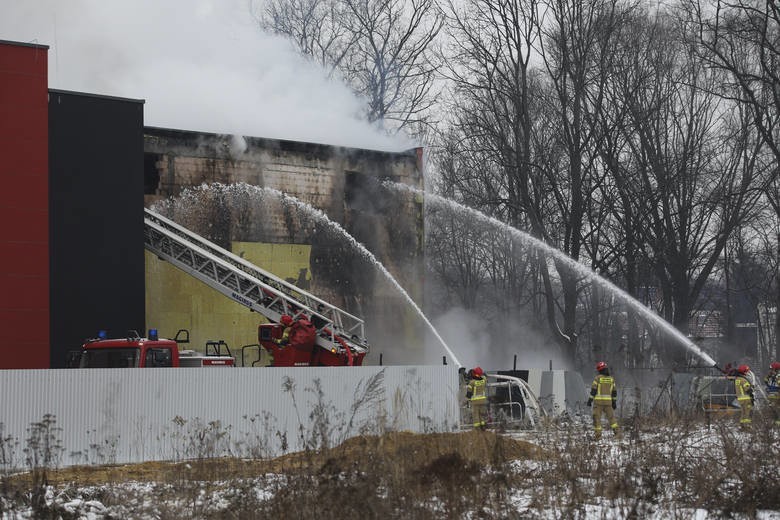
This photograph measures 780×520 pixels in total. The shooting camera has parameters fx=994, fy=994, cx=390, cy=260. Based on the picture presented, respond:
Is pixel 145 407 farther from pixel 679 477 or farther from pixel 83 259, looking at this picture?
pixel 679 477

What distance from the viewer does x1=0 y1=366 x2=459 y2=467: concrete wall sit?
46.3ft

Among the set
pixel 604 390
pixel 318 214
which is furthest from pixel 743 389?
pixel 318 214

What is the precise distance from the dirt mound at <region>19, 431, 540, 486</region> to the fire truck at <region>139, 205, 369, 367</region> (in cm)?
606

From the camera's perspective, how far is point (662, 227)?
33.4m

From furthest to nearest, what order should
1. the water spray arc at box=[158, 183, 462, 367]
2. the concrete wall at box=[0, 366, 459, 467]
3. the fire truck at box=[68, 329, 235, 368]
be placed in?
the water spray arc at box=[158, 183, 462, 367]
the fire truck at box=[68, 329, 235, 368]
the concrete wall at box=[0, 366, 459, 467]

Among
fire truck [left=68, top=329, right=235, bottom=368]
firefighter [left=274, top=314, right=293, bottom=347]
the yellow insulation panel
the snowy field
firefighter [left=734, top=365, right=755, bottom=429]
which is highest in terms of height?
the yellow insulation panel

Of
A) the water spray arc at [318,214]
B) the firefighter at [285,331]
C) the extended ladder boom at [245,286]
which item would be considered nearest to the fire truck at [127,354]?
the firefighter at [285,331]

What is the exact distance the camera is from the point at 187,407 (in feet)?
50.6

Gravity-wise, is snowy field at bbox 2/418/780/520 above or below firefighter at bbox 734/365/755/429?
→ below

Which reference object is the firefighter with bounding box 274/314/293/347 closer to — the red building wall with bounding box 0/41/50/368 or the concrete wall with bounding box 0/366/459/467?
the concrete wall with bounding box 0/366/459/467

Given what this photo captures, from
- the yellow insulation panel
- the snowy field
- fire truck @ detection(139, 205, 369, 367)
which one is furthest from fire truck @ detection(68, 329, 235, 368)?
the yellow insulation panel

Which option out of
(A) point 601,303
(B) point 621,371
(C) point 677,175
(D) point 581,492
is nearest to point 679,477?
(D) point 581,492

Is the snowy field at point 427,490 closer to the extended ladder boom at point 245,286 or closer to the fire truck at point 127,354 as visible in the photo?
the fire truck at point 127,354

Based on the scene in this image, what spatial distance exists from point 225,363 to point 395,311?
1127cm
